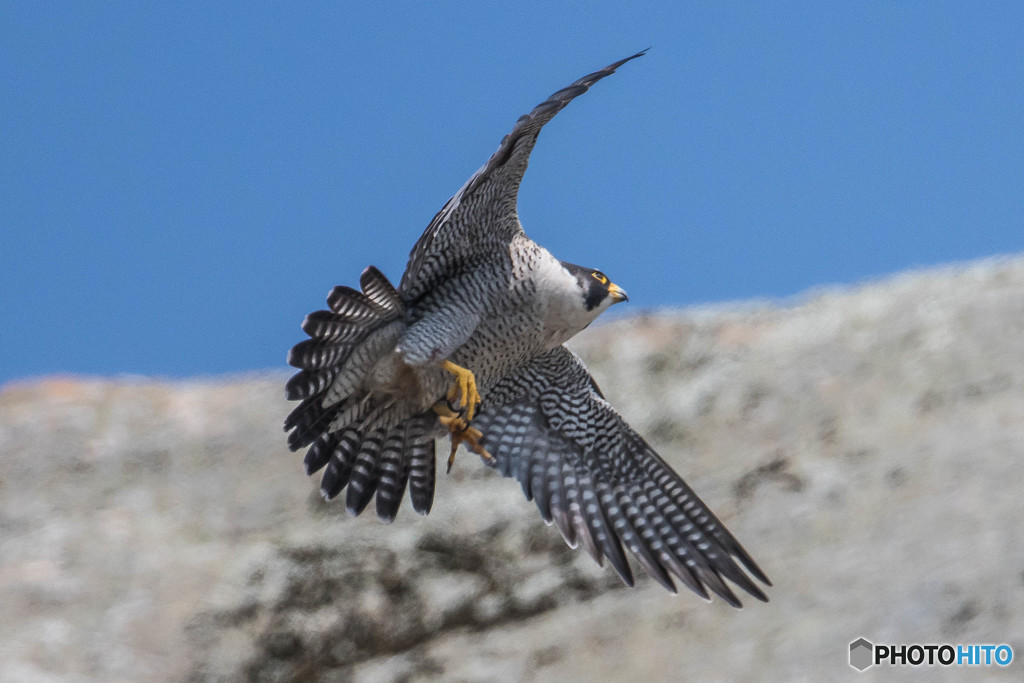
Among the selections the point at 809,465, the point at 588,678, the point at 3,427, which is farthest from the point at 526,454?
the point at 3,427

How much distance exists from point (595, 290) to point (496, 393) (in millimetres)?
1287

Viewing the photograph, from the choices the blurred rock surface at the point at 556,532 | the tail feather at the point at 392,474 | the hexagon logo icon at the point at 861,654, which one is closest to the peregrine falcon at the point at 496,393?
the tail feather at the point at 392,474

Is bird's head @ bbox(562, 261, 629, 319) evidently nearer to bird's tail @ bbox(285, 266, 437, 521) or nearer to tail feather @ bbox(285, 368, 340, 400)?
bird's tail @ bbox(285, 266, 437, 521)

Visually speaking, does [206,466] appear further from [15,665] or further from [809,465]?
[809,465]

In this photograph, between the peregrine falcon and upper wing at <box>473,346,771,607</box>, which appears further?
upper wing at <box>473,346,771,607</box>

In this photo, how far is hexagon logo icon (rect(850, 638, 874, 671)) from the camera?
6797mm

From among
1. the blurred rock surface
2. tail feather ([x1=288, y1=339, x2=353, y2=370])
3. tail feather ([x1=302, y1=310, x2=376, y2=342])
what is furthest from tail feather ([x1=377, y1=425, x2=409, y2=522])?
the blurred rock surface

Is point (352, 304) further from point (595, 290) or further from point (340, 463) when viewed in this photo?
point (595, 290)

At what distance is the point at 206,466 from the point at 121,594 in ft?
4.26

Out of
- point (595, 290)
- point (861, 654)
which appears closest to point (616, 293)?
point (595, 290)

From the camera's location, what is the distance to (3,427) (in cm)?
1001

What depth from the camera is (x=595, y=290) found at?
6312 millimetres
